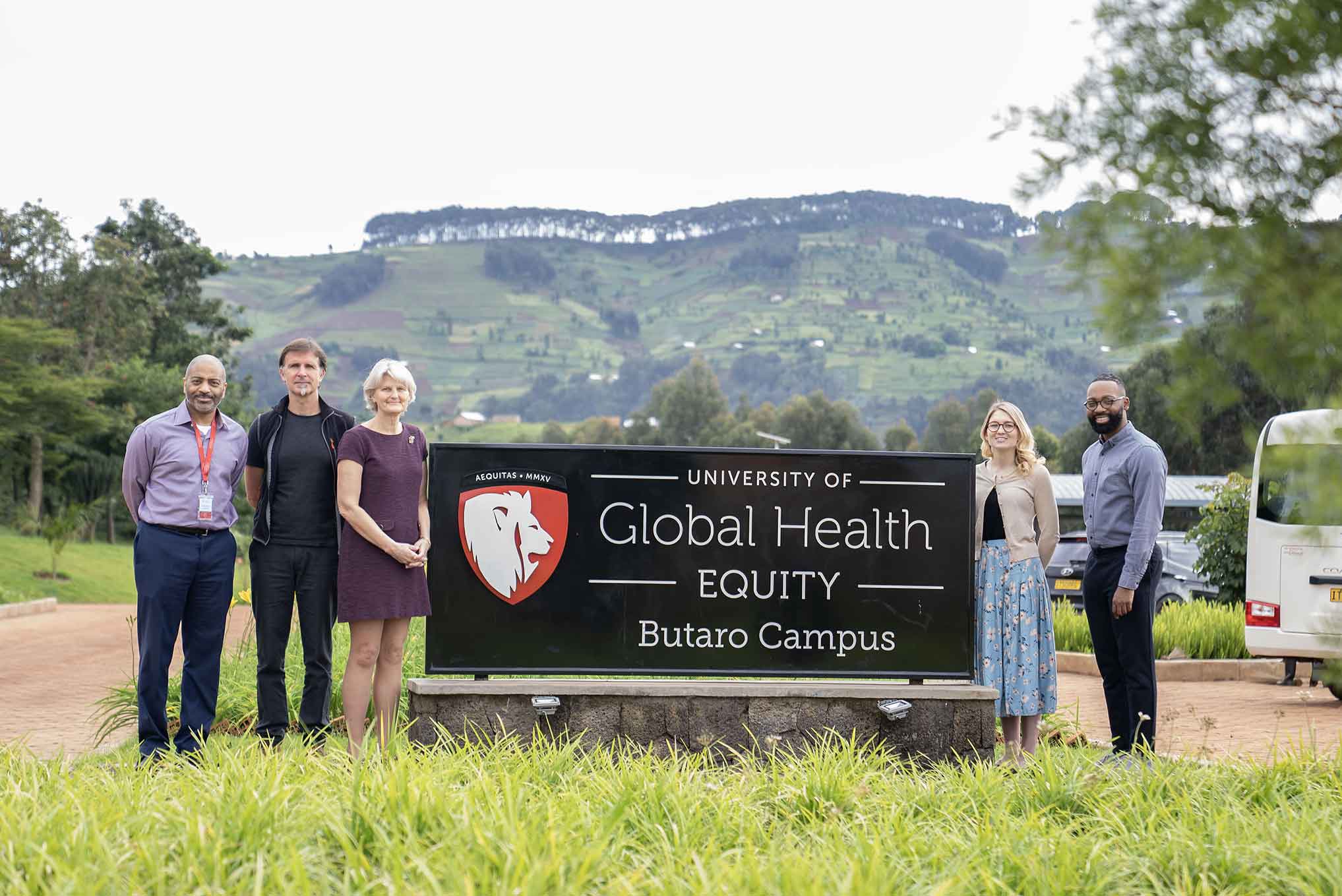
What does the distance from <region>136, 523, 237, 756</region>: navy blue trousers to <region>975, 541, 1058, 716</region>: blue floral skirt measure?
12.5 ft

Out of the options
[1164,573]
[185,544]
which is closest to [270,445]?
[185,544]

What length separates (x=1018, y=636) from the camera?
6832mm

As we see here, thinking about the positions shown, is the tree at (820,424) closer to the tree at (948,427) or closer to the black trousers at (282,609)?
the tree at (948,427)

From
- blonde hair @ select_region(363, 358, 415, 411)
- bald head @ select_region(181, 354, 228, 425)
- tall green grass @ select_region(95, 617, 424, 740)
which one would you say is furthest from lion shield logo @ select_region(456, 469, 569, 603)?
bald head @ select_region(181, 354, 228, 425)

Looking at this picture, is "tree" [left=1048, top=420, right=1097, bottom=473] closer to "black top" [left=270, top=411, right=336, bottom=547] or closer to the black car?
the black car

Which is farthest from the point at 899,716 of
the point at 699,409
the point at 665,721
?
the point at 699,409

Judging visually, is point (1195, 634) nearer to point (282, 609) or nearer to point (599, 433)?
point (282, 609)

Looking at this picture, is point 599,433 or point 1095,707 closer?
point 1095,707

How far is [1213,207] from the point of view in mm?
2857

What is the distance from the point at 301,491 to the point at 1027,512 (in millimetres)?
3643

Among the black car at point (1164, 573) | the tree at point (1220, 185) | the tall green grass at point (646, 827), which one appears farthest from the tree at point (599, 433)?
the tree at point (1220, 185)

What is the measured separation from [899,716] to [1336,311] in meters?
4.35

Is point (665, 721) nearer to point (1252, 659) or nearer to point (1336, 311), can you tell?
point (1336, 311)

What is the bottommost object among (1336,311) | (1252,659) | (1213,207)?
(1252,659)
